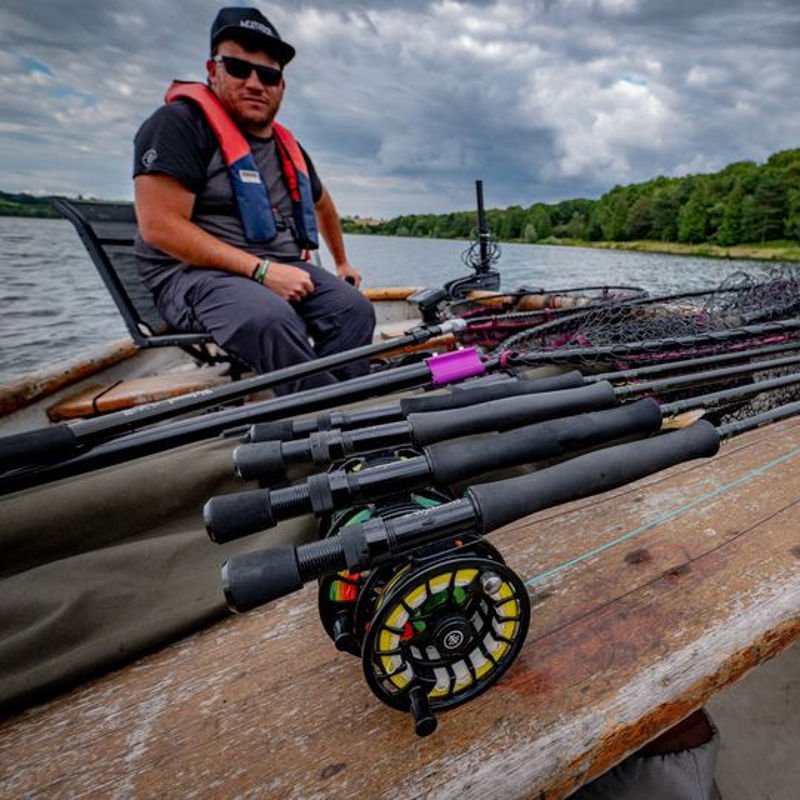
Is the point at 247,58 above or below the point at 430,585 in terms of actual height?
above

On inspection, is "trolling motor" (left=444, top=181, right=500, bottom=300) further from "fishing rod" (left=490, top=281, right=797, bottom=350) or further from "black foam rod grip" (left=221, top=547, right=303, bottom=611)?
"black foam rod grip" (left=221, top=547, right=303, bottom=611)

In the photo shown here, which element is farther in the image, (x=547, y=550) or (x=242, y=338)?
(x=242, y=338)

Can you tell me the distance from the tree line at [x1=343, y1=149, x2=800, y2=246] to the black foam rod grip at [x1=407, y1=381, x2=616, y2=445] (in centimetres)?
3508

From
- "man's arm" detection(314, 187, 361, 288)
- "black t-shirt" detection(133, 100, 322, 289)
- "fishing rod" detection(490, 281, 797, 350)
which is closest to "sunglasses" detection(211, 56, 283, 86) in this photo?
"black t-shirt" detection(133, 100, 322, 289)

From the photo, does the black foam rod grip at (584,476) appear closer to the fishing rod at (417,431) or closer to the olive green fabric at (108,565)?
the fishing rod at (417,431)

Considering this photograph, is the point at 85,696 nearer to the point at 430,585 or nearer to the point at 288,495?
the point at 288,495

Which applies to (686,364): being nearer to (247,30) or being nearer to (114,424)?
(114,424)

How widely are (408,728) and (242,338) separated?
2160 millimetres

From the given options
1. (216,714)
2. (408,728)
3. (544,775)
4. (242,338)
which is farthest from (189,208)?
(544,775)

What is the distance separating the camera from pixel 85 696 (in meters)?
1.01

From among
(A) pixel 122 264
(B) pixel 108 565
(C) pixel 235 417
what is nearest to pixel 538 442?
(C) pixel 235 417

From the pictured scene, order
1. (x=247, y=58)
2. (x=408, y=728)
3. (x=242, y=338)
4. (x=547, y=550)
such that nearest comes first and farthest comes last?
(x=408, y=728), (x=547, y=550), (x=242, y=338), (x=247, y=58)

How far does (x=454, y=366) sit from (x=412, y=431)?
2.02 ft

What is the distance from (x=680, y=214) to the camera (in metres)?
54.8
